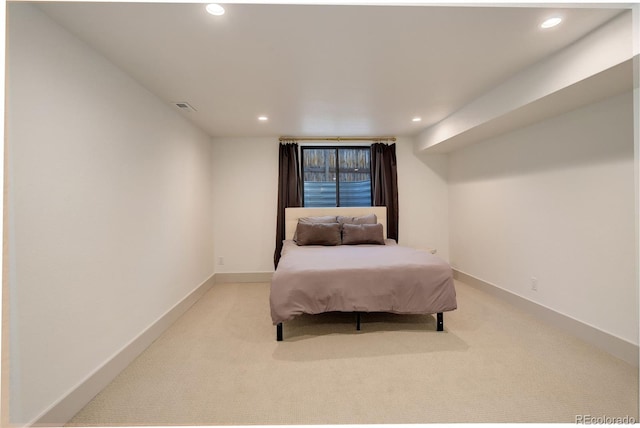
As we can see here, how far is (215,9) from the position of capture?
1.48 meters

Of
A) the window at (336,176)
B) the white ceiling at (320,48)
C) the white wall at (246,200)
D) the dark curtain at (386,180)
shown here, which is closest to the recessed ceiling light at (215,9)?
the white ceiling at (320,48)

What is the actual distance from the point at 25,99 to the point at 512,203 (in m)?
4.11

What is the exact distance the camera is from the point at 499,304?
3129mm

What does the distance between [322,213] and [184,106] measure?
2.31 m

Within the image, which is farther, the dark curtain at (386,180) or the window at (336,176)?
the window at (336,176)

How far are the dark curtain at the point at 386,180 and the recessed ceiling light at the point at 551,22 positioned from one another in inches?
107

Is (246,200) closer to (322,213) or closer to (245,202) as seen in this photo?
(245,202)

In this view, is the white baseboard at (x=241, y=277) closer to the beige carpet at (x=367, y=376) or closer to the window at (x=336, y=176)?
the window at (x=336, y=176)

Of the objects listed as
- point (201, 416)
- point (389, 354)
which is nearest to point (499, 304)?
point (389, 354)

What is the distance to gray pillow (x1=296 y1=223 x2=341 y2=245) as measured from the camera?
3.64 meters

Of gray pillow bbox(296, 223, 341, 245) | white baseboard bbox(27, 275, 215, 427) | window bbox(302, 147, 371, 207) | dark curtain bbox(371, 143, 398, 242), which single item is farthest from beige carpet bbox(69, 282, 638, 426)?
window bbox(302, 147, 371, 207)

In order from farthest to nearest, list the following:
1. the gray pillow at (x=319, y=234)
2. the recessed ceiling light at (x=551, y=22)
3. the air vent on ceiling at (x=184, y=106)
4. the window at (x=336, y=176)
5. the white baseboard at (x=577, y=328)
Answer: the window at (x=336, y=176), the gray pillow at (x=319, y=234), the air vent on ceiling at (x=184, y=106), the white baseboard at (x=577, y=328), the recessed ceiling light at (x=551, y=22)

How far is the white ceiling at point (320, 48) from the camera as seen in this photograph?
153cm

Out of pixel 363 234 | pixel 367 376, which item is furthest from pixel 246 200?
pixel 367 376
